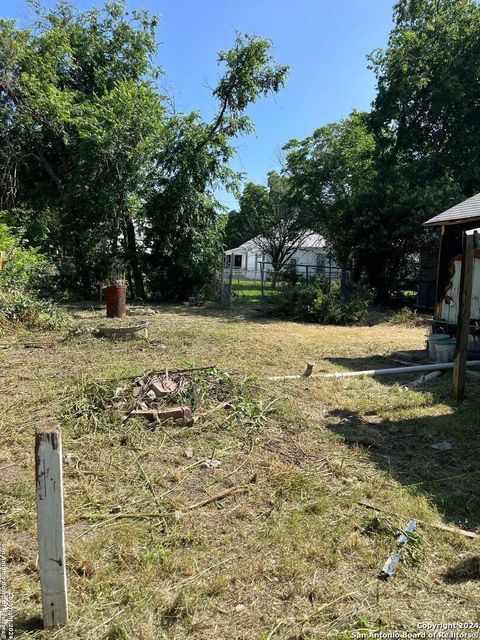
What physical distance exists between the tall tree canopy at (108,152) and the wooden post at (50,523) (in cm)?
1503

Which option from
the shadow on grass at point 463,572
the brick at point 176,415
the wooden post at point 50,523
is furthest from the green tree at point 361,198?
the wooden post at point 50,523

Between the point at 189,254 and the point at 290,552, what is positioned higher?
the point at 189,254

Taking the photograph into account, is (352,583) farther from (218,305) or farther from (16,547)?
(218,305)

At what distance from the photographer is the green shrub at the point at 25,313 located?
30.5 feet

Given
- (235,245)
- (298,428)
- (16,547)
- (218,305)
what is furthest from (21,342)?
(235,245)

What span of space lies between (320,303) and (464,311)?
7.66 m

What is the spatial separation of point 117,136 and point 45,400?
1303 cm

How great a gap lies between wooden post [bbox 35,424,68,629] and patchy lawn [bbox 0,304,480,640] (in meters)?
0.11

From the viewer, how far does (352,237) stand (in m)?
16.6

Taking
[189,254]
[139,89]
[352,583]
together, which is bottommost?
[352,583]

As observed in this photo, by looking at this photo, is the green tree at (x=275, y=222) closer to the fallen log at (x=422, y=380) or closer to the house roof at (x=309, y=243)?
the house roof at (x=309, y=243)

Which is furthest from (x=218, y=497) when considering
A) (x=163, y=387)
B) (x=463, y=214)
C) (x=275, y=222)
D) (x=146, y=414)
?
(x=275, y=222)

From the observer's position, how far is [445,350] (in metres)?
7.42

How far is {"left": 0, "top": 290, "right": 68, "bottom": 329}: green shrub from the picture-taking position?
9.30m
